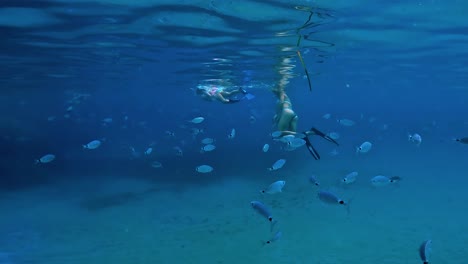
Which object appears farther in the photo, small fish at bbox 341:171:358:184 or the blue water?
the blue water

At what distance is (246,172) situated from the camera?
26.8m

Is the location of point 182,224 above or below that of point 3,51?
below

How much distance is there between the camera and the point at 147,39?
1741 cm

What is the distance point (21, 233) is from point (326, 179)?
18839 millimetres

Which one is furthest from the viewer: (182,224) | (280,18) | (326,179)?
(326,179)

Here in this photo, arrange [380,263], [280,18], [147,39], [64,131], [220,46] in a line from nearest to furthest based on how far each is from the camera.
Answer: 1. [380,263]
2. [280,18]
3. [147,39]
4. [220,46]
5. [64,131]

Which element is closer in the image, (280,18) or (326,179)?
(280,18)

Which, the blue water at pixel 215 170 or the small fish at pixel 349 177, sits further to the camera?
the blue water at pixel 215 170

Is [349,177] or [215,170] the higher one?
[349,177]

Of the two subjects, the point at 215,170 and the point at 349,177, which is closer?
the point at 349,177

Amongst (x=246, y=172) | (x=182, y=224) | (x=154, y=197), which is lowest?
(x=246, y=172)

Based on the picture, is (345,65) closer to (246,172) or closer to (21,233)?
(246,172)

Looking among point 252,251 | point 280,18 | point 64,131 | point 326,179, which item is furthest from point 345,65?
point 64,131

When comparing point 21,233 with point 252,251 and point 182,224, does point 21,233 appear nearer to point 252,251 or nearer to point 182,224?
point 182,224
